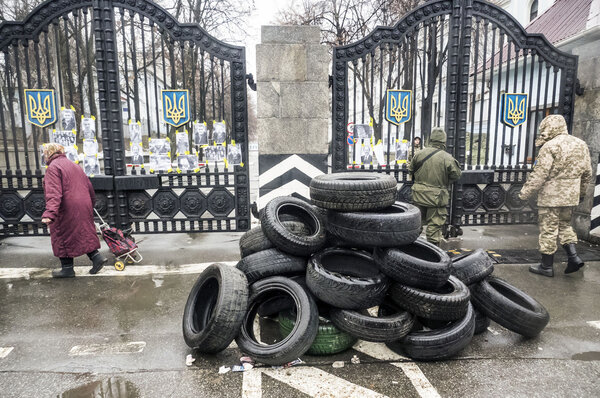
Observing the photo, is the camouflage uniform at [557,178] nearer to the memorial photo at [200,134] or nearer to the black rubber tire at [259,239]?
the black rubber tire at [259,239]

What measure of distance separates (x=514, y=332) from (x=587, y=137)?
4811 mm

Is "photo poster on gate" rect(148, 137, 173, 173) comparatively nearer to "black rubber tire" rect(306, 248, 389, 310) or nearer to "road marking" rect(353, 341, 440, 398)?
"black rubber tire" rect(306, 248, 389, 310)

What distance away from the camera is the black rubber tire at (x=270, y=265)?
3.81m

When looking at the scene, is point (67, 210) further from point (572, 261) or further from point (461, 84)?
point (572, 261)

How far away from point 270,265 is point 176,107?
3.48 metres

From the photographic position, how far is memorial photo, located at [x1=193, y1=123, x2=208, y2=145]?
623 cm

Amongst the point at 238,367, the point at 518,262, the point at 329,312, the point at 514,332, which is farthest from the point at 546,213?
the point at 238,367

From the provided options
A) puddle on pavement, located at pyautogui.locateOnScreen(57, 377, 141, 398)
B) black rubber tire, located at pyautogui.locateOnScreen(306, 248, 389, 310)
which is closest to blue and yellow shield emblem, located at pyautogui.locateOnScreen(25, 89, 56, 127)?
puddle on pavement, located at pyautogui.locateOnScreen(57, 377, 141, 398)

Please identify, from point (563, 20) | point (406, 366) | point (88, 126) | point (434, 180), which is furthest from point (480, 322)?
point (563, 20)

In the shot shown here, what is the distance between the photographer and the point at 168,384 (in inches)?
117

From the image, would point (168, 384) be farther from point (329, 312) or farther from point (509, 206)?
point (509, 206)

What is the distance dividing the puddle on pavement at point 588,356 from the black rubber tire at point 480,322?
0.70 m

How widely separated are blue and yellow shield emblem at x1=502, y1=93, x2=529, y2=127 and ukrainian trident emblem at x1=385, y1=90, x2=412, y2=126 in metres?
1.76

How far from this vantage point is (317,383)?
118 inches
